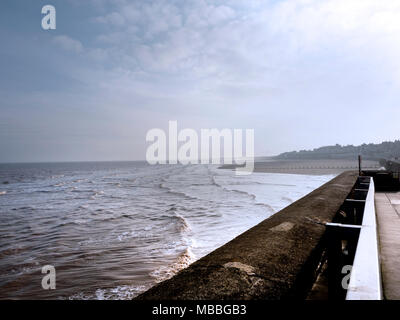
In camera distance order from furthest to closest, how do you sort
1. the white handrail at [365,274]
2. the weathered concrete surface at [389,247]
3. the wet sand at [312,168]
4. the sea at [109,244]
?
the wet sand at [312,168] < the sea at [109,244] < the weathered concrete surface at [389,247] < the white handrail at [365,274]

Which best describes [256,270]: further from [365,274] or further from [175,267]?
[175,267]

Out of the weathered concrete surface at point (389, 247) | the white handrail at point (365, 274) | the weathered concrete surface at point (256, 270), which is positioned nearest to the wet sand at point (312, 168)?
the weathered concrete surface at point (389, 247)

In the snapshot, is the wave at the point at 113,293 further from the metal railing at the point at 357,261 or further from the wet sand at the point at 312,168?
the wet sand at the point at 312,168

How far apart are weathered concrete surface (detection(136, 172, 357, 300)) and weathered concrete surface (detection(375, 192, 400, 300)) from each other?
0.83 m

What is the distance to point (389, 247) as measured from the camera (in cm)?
399

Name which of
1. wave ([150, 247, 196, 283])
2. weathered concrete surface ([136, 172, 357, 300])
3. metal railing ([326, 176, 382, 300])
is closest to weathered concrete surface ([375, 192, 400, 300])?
metal railing ([326, 176, 382, 300])

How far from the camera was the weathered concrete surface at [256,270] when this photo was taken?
2.04 metres

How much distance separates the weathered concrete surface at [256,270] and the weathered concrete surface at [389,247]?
83cm

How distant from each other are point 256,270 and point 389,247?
305 centimetres

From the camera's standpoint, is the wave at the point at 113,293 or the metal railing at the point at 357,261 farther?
the wave at the point at 113,293

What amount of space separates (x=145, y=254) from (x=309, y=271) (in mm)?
6238

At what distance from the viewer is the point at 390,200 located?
8531 millimetres
